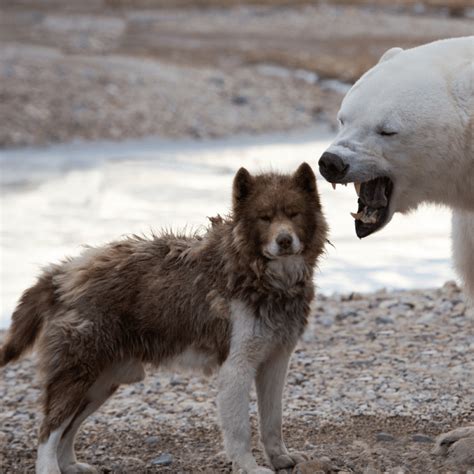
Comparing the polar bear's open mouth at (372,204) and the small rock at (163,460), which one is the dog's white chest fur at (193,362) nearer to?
the small rock at (163,460)

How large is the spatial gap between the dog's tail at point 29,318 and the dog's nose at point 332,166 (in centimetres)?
138

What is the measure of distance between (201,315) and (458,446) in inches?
50.6

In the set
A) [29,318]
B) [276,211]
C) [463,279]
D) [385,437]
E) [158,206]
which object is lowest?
[385,437]

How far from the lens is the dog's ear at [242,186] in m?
4.57

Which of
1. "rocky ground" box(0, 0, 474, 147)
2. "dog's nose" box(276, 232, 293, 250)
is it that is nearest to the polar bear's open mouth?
"dog's nose" box(276, 232, 293, 250)

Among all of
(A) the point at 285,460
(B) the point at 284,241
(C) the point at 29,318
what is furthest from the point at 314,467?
(C) the point at 29,318

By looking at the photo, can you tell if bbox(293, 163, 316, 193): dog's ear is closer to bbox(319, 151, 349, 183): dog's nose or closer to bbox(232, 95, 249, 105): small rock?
bbox(319, 151, 349, 183): dog's nose

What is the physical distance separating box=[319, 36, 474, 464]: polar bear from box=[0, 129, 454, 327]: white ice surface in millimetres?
2043

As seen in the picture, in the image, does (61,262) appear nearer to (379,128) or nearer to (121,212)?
(379,128)

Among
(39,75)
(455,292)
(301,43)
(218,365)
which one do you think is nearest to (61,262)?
(218,365)

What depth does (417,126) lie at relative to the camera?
4.29m

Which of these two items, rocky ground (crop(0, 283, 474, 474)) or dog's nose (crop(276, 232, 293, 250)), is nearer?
dog's nose (crop(276, 232, 293, 250))

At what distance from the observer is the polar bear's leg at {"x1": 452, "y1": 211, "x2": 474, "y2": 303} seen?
4.90 meters

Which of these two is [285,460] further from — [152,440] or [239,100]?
[239,100]
